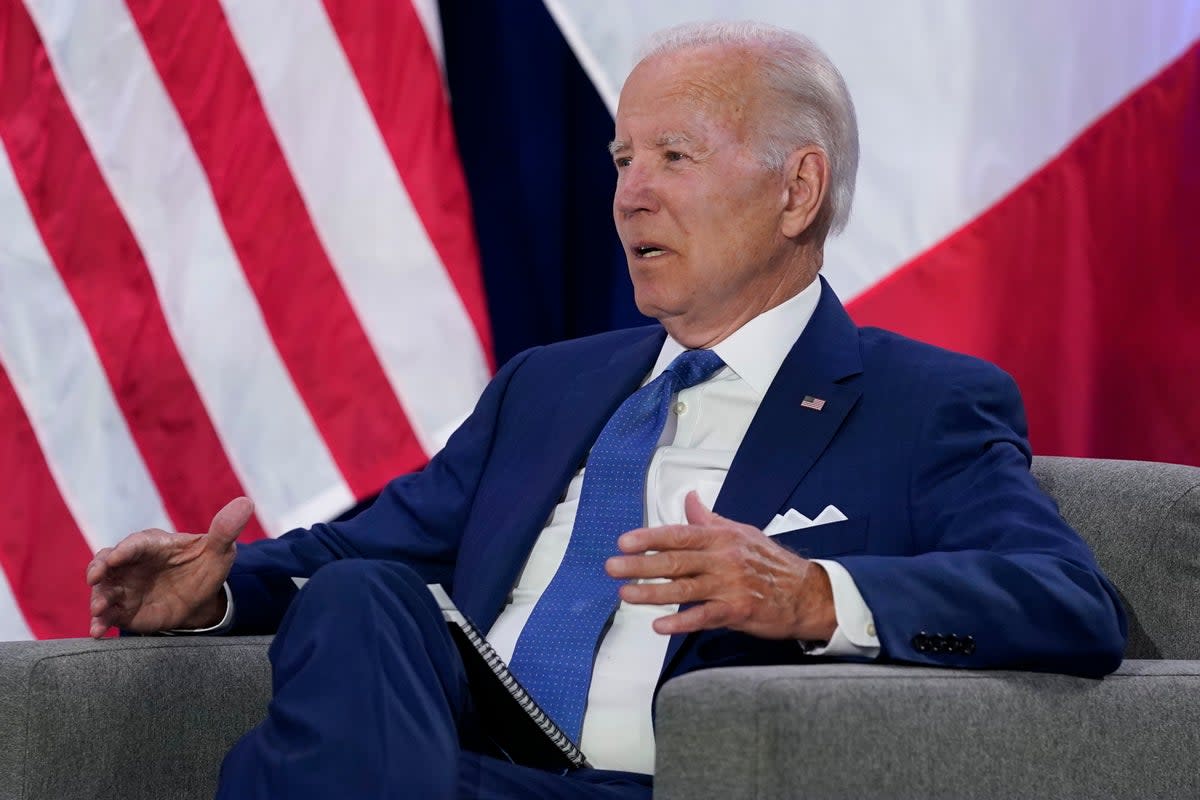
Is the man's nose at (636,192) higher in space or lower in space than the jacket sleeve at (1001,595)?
higher

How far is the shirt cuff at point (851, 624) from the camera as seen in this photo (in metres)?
1.30

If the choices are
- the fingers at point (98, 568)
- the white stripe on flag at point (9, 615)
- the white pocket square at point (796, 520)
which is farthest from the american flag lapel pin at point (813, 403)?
the white stripe on flag at point (9, 615)

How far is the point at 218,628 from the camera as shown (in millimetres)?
1684

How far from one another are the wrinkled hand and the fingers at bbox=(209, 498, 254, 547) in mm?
554

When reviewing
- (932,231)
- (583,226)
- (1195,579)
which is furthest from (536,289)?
(1195,579)

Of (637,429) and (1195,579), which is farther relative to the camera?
(637,429)

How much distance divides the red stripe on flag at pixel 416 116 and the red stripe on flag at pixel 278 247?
184 mm

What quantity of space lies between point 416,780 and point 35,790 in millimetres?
490

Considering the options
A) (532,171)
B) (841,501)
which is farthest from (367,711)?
(532,171)

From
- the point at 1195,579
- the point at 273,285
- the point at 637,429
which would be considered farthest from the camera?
the point at 273,285

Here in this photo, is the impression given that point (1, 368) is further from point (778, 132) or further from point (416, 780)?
point (416, 780)

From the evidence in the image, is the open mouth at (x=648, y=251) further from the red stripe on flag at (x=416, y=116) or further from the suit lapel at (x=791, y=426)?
the red stripe on flag at (x=416, y=116)

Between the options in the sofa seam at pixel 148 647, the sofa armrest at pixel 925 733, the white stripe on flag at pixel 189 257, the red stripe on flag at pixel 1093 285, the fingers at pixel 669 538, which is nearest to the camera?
the sofa armrest at pixel 925 733

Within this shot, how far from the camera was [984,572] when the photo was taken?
135cm
